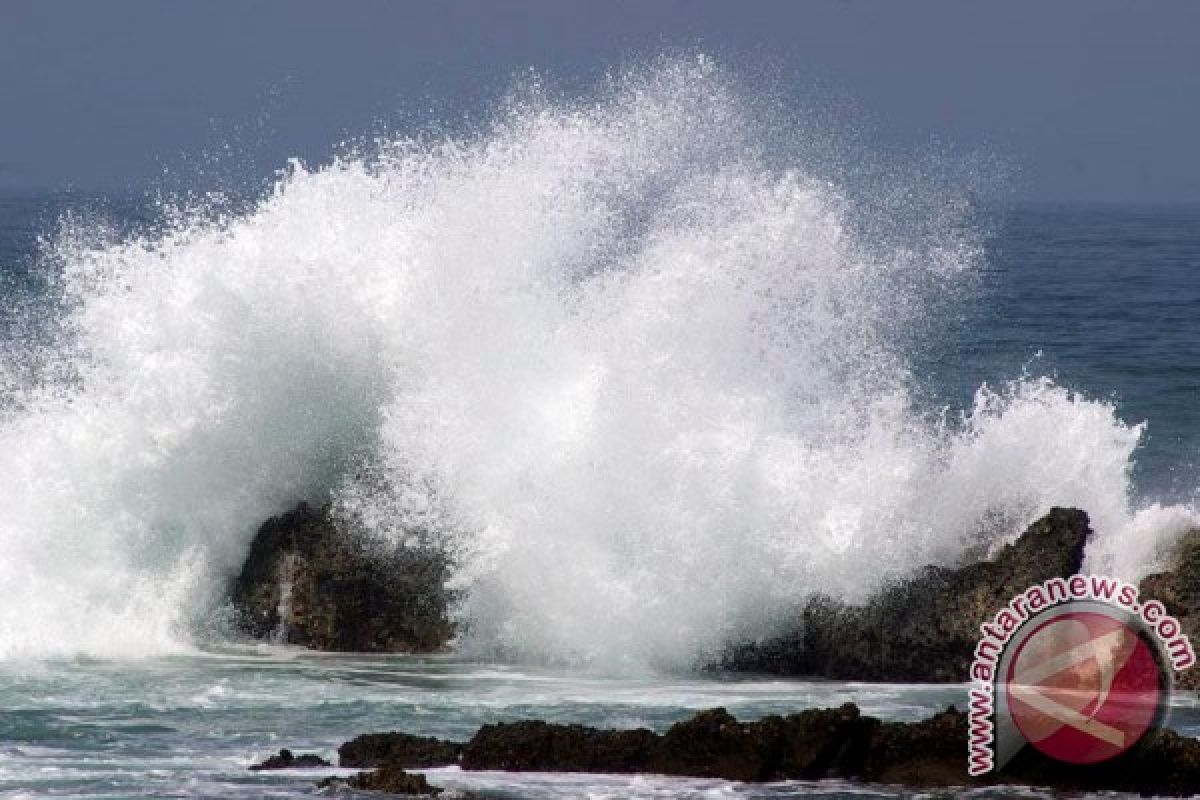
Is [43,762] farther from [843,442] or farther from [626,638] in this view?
[843,442]

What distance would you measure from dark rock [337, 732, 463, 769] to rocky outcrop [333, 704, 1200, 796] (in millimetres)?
159

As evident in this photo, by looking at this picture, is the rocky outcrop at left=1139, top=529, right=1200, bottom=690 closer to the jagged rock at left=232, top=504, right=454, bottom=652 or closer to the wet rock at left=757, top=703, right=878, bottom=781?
the wet rock at left=757, top=703, right=878, bottom=781

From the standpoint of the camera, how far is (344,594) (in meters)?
17.3

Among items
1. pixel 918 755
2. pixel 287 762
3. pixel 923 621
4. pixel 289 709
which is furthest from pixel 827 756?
pixel 923 621

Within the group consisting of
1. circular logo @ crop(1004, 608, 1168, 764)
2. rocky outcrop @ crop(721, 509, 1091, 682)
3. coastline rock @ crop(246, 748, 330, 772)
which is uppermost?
rocky outcrop @ crop(721, 509, 1091, 682)

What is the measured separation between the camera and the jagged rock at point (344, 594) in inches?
675

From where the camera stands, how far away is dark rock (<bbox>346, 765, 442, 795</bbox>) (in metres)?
11.2

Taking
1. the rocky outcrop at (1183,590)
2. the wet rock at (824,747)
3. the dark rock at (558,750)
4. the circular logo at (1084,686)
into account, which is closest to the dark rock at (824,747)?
the wet rock at (824,747)

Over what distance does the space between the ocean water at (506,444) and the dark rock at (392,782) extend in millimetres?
2793

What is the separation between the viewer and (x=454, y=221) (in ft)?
65.7

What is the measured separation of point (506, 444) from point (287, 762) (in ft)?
21.0

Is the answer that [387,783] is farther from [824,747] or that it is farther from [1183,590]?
[1183,590]

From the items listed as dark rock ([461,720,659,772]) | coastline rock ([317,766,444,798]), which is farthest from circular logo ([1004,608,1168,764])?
coastline rock ([317,766,444,798])

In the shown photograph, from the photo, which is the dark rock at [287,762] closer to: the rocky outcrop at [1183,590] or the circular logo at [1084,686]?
the circular logo at [1084,686]
